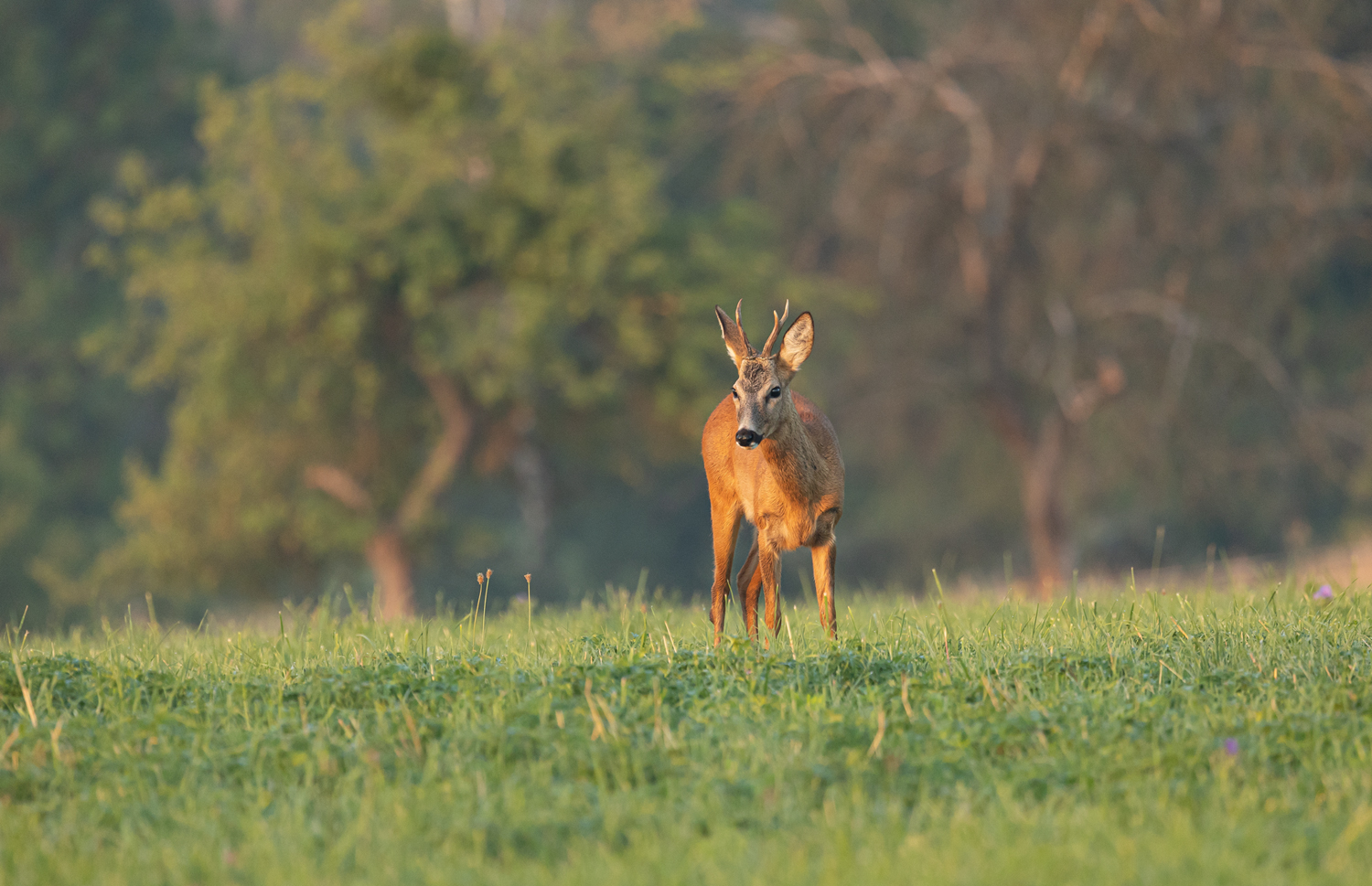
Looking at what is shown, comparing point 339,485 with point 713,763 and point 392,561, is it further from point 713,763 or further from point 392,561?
point 713,763

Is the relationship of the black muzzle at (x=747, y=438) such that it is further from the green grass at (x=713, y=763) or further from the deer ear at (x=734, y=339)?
the green grass at (x=713, y=763)

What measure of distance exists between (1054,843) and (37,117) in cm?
3207

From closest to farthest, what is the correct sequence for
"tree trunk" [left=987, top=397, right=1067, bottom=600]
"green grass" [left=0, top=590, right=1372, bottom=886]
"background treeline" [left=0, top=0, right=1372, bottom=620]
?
"green grass" [left=0, top=590, right=1372, bottom=886]
"background treeline" [left=0, top=0, right=1372, bottom=620]
"tree trunk" [left=987, top=397, right=1067, bottom=600]

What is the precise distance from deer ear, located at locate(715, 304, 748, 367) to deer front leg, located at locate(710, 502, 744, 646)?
790 millimetres

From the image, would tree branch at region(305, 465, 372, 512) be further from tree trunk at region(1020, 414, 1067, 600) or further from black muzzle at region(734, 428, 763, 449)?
black muzzle at region(734, 428, 763, 449)

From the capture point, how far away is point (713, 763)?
17.4ft

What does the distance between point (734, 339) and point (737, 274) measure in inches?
673

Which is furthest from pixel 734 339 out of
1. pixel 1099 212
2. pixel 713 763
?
pixel 1099 212

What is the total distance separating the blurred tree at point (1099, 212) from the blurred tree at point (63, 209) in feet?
44.4

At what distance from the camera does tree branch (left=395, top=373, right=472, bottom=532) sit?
25688mm

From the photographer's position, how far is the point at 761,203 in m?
30.9

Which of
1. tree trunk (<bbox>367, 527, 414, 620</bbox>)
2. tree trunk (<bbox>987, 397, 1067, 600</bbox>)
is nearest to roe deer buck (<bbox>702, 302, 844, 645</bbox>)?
tree trunk (<bbox>987, 397, 1067, 600</bbox>)

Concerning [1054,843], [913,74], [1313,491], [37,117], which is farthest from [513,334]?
[1054,843]

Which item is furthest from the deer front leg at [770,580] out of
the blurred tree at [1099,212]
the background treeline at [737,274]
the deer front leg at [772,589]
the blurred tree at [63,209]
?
the blurred tree at [63,209]
